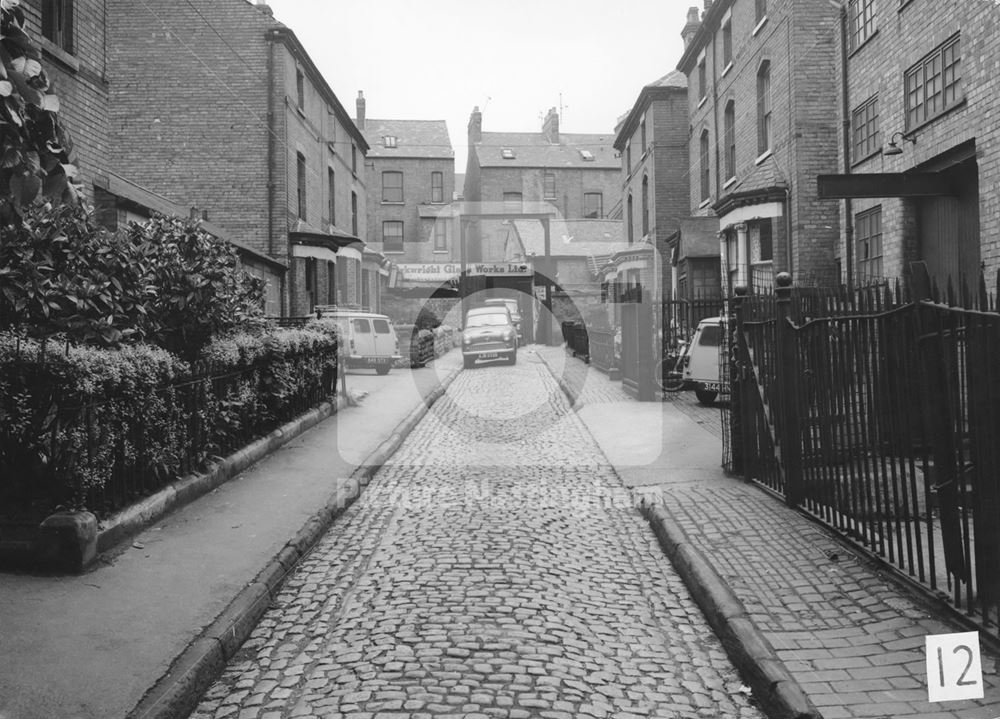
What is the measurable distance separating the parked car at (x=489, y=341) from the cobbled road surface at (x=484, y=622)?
1835 centimetres

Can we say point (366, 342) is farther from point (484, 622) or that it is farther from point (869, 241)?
point (484, 622)

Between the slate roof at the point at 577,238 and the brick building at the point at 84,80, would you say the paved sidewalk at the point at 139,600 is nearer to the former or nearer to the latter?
the brick building at the point at 84,80

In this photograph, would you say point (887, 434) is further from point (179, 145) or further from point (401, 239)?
point (401, 239)

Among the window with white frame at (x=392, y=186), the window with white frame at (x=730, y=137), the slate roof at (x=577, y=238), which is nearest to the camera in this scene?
the window with white frame at (x=730, y=137)

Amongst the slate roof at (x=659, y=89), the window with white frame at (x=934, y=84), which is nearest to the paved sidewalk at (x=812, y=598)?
the window with white frame at (x=934, y=84)

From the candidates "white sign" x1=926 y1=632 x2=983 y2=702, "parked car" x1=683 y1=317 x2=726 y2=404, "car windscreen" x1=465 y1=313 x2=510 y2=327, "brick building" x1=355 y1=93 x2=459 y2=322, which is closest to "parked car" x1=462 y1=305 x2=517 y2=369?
"car windscreen" x1=465 y1=313 x2=510 y2=327

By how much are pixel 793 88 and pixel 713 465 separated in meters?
12.8

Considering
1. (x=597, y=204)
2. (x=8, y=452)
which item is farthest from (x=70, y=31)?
(x=597, y=204)

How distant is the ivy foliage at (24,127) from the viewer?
3.00m

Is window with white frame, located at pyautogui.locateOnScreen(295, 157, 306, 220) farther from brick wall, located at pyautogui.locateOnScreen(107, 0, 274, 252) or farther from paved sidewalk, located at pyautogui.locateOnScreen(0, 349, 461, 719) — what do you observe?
paved sidewalk, located at pyautogui.locateOnScreen(0, 349, 461, 719)

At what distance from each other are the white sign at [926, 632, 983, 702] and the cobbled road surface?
31.1 inches

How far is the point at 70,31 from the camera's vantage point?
11828 mm

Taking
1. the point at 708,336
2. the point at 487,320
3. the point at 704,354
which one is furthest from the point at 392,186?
the point at 704,354

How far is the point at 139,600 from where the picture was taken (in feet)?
16.2
